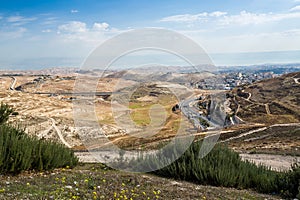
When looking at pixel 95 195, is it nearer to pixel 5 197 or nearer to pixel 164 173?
pixel 5 197

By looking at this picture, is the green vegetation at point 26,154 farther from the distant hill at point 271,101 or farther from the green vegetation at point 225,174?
the distant hill at point 271,101

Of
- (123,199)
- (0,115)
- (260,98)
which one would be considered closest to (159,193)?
(123,199)

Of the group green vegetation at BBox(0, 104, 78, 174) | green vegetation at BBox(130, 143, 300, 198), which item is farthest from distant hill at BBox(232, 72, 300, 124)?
green vegetation at BBox(0, 104, 78, 174)

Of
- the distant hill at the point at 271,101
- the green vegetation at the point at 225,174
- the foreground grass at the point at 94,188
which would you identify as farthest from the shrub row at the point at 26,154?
the distant hill at the point at 271,101

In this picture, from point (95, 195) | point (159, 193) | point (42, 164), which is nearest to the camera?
point (95, 195)

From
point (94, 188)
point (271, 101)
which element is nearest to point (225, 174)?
point (94, 188)

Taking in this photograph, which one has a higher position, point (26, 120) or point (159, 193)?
point (159, 193)
